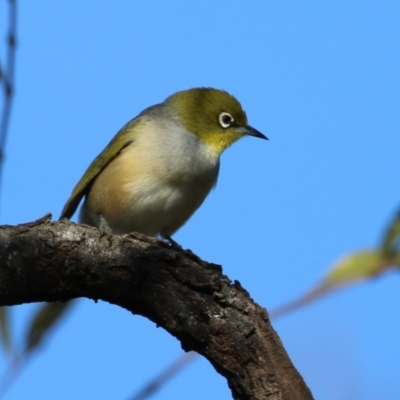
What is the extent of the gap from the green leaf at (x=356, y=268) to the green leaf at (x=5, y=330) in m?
1.33

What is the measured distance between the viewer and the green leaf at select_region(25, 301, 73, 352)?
116 inches

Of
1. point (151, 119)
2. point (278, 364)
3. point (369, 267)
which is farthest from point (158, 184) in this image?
point (369, 267)

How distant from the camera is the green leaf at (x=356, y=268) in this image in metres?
2.34

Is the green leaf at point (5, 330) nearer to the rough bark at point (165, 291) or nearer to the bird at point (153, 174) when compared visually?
the rough bark at point (165, 291)

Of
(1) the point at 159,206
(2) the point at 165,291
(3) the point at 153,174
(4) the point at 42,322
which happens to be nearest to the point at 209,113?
(3) the point at 153,174

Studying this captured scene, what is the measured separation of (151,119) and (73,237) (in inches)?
163

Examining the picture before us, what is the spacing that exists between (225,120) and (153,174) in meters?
1.55

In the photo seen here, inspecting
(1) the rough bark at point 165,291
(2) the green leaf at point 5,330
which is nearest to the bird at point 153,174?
(1) the rough bark at point 165,291

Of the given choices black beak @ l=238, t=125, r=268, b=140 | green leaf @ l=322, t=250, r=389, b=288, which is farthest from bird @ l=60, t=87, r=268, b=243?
green leaf @ l=322, t=250, r=389, b=288

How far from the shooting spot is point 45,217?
436 cm

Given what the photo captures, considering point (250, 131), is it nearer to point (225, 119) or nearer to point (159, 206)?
point (225, 119)

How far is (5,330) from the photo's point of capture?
320cm

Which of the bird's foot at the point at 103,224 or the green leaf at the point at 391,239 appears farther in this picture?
the bird's foot at the point at 103,224

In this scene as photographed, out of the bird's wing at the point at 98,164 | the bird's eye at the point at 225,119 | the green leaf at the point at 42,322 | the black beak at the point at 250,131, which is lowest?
the green leaf at the point at 42,322
